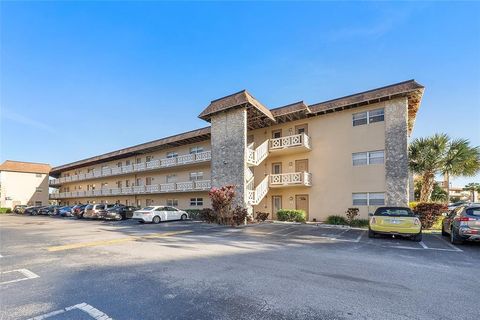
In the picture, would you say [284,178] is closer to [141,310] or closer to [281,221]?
[281,221]

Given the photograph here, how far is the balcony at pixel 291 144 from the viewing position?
65.2 ft

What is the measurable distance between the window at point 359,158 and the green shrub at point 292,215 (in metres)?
5.33

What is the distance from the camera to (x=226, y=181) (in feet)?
69.9

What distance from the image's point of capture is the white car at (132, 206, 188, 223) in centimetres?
2095

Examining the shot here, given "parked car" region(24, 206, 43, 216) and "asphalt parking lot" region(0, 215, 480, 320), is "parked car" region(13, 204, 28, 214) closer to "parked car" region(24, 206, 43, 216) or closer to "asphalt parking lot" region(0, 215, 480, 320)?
"parked car" region(24, 206, 43, 216)

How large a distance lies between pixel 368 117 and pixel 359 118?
62cm

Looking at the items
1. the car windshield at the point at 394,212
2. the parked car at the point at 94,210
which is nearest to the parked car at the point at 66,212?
the parked car at the point at 94,210

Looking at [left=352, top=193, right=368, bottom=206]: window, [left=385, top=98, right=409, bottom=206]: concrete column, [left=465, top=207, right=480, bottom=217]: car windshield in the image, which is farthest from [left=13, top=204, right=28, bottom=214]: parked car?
[left=465, top=207, right=480, bottom=217]: car windshield

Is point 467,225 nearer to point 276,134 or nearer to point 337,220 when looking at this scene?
point 337,220

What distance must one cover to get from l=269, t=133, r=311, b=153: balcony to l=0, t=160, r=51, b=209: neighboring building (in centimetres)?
5387

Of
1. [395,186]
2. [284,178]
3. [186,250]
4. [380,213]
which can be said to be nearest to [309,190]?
A: [284,178]

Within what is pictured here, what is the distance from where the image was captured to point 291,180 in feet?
66.1

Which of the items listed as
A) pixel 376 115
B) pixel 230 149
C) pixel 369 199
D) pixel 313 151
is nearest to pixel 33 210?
pixel 230 149

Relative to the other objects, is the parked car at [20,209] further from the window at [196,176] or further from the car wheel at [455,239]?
the car wheel at [455,239]
